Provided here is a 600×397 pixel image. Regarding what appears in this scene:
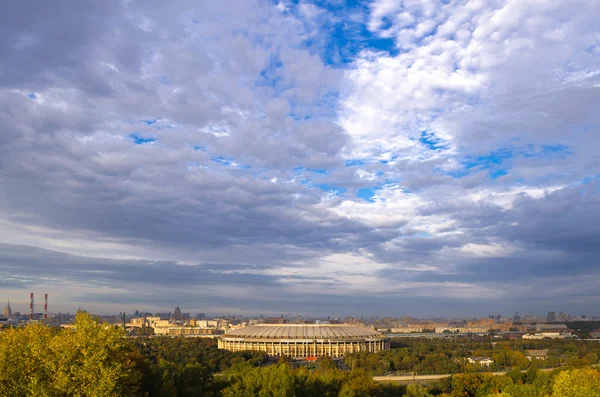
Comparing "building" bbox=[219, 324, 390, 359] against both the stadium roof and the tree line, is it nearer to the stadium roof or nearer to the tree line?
the stadium roof

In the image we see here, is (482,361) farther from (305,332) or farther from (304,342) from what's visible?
(305,332)

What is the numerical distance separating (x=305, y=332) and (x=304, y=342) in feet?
27.7

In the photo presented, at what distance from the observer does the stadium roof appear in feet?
371

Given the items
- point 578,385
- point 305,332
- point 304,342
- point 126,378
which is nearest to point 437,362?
point 304,342

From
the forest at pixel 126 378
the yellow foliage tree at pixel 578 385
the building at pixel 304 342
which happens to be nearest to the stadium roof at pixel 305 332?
the building at pixel 304 342

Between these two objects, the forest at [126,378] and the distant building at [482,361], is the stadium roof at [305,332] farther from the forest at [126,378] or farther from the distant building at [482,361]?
the forest at [126,378]

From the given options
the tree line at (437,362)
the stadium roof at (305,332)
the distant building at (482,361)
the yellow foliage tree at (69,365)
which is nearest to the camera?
the yellow foliage tree at (69,365)

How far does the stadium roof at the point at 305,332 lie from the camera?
113m

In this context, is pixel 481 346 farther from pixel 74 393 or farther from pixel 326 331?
pixel 74 393

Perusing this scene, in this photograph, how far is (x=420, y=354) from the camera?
94250 millimetres

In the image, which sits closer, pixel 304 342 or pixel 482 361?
pixel 482 361

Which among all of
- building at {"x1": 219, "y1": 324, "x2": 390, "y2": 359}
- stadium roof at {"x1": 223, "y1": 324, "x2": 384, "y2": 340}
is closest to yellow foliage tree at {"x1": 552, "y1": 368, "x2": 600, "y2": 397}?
building at {"x1": 219, "y1": 324, "x2": 390, "y2": 359}

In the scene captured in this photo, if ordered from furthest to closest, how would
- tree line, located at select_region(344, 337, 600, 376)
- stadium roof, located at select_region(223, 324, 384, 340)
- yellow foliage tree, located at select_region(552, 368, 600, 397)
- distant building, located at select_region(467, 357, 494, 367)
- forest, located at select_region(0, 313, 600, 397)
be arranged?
stadium roof, located at select_region(223, 324, 384, 340) → distant building, located at select_region(467, 357, 494, 367) → tree line, located at select_region(344, 337, 600, 376) → yellow foliage tree, located at select_region(552, 368, 600, 397) → forest, located at select_region(0, 313, 600, 397)

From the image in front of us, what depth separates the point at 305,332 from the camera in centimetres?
11775
